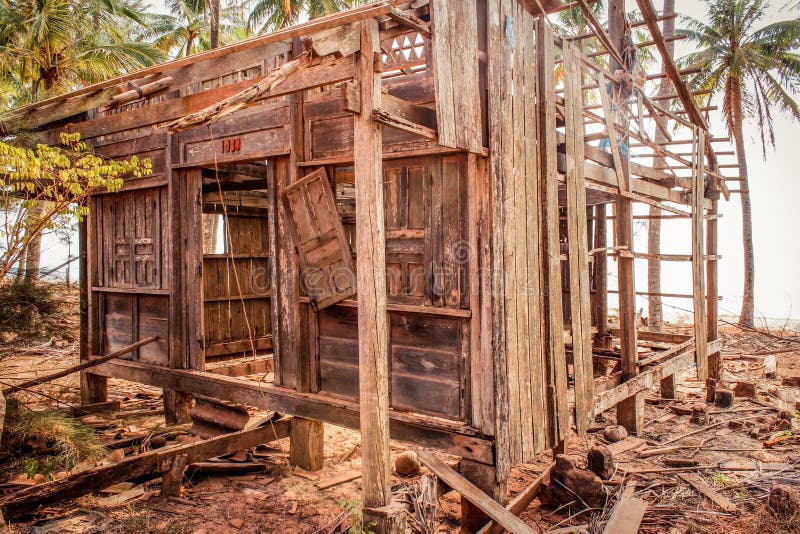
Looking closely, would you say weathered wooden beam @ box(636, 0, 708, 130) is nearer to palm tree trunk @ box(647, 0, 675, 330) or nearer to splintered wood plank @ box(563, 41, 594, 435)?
splintered wood plank @ box(563, 41, 594, 435)

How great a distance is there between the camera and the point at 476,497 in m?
4.46

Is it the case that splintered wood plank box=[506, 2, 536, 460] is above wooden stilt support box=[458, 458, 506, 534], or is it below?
above

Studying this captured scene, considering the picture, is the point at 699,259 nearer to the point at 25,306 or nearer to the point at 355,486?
the point at 355,486

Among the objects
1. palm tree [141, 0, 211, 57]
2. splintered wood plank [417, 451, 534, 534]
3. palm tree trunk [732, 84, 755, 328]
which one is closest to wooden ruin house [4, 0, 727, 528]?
splintered wood plank [417, 451, 534, 534]

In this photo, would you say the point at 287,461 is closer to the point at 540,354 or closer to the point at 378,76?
the point at 540,354

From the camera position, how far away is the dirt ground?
16.0 ft

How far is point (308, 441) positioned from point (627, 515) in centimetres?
332

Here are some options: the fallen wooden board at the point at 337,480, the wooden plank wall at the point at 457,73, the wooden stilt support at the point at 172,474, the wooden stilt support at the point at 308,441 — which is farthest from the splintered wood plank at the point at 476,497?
the wooden plank wall at the point at 457,73

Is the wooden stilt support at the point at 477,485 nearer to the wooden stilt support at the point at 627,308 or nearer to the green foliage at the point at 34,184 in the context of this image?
the wooden stilt support at the point at 627,308

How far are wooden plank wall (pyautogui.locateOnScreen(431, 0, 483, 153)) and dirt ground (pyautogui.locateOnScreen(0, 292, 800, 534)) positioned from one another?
109 inches

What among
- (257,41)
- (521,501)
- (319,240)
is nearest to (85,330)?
(319,240)

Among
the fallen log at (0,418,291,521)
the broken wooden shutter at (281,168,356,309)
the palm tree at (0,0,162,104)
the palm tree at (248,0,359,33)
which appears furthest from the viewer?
the palm tree at (248,0,359,33)

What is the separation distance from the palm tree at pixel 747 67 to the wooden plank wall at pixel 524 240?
1604 centimetres

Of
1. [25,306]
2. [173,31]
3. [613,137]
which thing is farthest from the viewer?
[173,31]
